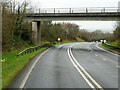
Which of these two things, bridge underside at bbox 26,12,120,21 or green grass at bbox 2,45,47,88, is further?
bridge underside at bbox 26,12,120,21

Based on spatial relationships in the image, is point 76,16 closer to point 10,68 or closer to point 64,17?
point 64,17

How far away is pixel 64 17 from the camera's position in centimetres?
3584

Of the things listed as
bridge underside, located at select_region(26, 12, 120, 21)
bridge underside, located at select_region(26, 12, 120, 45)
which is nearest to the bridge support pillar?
bridge underside, located at select_region(26, 12, 120, 45)

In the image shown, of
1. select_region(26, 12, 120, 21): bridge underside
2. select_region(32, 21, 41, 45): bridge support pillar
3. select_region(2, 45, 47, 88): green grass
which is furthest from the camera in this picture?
select_region(32, 21, 41, 45): bridge support pillar

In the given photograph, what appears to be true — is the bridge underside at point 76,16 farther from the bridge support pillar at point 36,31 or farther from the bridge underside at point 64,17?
the bridge support pillar at point 36,31

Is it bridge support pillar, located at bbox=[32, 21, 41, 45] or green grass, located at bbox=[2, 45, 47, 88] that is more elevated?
bridge support pillar, located at bbox=[32, 21, 41, 45]

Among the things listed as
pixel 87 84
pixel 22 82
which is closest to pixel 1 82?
pixel 22 82

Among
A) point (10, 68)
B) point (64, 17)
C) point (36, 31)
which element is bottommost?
point (10, 68)

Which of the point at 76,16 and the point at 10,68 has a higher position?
the point at 76,16

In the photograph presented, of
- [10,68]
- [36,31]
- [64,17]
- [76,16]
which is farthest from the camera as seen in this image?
[36,31]

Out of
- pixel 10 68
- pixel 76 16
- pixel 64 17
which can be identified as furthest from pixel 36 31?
pixel 10 68

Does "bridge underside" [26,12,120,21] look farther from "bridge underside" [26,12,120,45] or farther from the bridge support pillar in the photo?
the bridge support pillar

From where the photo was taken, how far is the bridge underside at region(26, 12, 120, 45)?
109 ft

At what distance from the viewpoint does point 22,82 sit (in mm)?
9586
